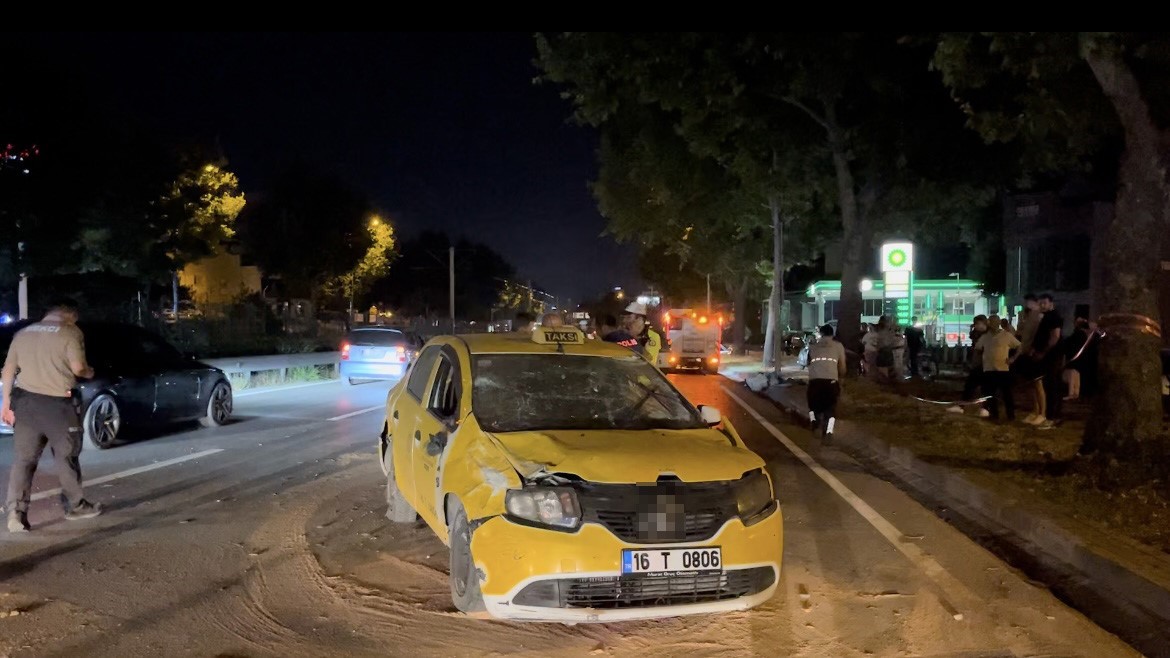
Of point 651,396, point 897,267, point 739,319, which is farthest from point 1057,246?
point 651,396

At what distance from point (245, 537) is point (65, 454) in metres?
1.68

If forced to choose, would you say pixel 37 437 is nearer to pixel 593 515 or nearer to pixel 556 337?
pixel 556 337

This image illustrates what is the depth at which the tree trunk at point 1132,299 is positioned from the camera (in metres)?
9.30

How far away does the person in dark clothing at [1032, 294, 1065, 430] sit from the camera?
42.0 ft

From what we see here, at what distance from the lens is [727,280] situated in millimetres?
47031

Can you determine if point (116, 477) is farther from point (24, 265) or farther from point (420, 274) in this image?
point (420, 274)

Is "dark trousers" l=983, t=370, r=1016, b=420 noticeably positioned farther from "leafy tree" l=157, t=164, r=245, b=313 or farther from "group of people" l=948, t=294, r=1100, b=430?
"leafy tree" l=157, t=164, r=245, b=313

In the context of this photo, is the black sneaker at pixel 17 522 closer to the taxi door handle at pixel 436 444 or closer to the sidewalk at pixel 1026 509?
the taxi door handle at pixel 436 444

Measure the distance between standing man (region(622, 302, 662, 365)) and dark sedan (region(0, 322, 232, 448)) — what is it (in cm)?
616

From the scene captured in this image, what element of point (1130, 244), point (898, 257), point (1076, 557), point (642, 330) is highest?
point (898, 257)

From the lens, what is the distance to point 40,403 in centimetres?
720

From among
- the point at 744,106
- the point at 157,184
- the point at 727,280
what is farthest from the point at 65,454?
the point at 727,280

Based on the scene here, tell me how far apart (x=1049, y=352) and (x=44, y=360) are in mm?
12215

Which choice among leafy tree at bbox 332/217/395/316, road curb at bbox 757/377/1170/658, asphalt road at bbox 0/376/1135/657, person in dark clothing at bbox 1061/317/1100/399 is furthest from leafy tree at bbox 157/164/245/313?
road curb at bbox 757/377/1170/658
